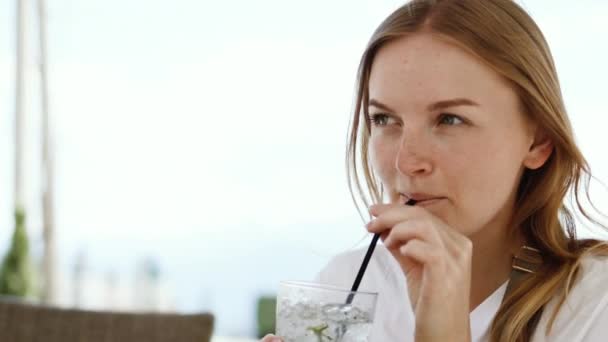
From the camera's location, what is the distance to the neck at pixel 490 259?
1914mm

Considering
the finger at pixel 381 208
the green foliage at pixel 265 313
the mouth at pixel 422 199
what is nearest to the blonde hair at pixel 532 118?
the mouth at pixel 422 199

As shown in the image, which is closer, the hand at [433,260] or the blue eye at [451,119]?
the hand at [433,260]

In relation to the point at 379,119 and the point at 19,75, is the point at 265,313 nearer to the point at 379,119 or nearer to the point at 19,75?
the point at 19,75

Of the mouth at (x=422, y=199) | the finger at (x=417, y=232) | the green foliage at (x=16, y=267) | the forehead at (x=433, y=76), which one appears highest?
the forehead at (x=433, y=76)

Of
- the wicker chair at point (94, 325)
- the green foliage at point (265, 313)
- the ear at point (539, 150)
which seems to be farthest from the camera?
the green foliage at point (265, 313)

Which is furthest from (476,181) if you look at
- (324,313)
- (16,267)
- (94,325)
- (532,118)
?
(16,267)

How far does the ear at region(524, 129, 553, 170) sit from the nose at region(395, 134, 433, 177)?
0.29m

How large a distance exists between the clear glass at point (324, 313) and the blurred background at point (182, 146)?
4.44 m

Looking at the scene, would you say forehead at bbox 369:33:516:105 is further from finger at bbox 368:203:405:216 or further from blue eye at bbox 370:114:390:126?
finger at bbox 368:203:405:216

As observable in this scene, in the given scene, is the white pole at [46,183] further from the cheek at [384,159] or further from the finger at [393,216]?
the finger at [393,216]

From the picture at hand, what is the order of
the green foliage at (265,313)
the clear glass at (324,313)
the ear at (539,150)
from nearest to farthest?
the clear glass at (324,313)
the ear at (539,150)
the green foliage at (265,313)

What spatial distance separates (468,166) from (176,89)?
499 centimetres

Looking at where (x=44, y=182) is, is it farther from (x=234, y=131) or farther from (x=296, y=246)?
(x=296, y=246)

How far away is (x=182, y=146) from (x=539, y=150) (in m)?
4.83
